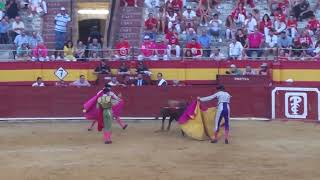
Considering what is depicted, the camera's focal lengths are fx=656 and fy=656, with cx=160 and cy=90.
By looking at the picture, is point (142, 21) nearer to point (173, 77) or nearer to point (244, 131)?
point (173, 77)

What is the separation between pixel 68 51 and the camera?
776 inches

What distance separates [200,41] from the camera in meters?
19.9

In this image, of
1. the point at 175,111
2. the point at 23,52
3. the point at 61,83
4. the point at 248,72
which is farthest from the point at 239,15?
the point at 23,52

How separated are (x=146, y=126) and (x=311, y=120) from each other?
Answer: 14.2 ft

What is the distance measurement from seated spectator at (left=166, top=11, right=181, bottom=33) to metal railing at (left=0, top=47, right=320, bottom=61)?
35.6 inches

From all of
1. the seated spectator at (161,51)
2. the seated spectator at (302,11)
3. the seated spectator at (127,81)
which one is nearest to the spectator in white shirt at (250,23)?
the seated spectator at (302,11)

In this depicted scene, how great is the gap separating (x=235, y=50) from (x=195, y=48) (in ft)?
3.93

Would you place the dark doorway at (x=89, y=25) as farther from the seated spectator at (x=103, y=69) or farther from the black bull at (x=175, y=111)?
the black bull at (x=175, y=111)

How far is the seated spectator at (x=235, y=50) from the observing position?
1962 cm

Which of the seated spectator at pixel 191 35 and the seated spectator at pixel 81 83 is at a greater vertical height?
the seated spectator at pixel 191 35

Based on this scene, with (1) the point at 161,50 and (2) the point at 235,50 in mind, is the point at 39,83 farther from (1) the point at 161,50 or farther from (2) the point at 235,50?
(2) the point at 235,50

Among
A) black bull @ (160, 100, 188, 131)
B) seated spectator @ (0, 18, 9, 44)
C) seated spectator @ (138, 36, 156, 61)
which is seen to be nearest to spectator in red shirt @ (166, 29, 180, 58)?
seated spectator @ (138, 36, 156, 61)

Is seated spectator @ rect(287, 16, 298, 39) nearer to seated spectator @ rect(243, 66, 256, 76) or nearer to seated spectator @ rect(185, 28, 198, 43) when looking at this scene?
seated spectator @ rect(243, 66, 256, 76)

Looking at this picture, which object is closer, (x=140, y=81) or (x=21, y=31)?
(x=140, y=81)
